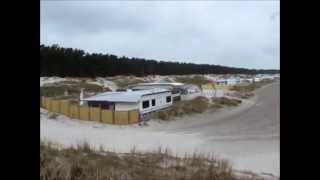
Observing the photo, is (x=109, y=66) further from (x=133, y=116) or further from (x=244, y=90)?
(x=244, y=90)

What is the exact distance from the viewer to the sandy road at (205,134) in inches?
417

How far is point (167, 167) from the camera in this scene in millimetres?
8281

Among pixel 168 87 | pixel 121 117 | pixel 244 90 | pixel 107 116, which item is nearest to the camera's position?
pixel 107 116

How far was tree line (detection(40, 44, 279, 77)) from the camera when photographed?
38.2ft

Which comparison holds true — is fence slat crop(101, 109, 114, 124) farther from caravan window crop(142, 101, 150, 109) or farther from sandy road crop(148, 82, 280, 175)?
sandy road crop(148, 82, 280, 175)

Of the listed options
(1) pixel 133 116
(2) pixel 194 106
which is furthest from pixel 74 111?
(2) pixel 194 106

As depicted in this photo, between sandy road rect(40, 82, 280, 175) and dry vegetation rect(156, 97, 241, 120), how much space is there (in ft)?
0.73

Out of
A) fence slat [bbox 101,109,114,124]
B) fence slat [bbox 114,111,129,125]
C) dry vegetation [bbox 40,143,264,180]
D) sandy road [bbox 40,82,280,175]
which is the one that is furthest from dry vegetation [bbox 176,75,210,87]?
dry vegetation [bbox 40,143,264,180]

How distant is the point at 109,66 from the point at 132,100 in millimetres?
1212

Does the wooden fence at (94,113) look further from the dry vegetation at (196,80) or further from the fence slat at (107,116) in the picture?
the dry vegetation at (196,80)

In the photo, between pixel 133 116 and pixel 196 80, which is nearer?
pixel 133 116

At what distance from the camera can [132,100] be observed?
1372cm
